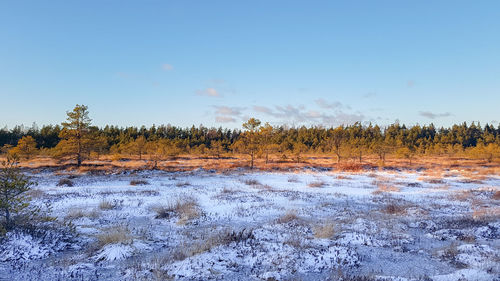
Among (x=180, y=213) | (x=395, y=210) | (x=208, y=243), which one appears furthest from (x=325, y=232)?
(x=180, y=213)

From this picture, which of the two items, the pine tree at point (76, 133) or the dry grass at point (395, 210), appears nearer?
the dry grass at point (395, 210)

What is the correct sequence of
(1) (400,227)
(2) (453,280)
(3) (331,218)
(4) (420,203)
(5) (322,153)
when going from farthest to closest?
1. (5) (322,153)
2. (4) (420,203)
3. (3) (331,218)
4. (1) (400,227)
5. (2) (453,280)

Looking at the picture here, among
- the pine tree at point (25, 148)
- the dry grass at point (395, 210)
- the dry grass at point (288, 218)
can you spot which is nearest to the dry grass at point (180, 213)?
the dry grass at point (288, 218)

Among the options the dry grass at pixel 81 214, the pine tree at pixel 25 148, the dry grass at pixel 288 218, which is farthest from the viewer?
the pine tree at pixel 25 148

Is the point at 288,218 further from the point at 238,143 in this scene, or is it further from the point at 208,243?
the point at 238,143

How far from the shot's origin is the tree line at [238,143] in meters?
36.0

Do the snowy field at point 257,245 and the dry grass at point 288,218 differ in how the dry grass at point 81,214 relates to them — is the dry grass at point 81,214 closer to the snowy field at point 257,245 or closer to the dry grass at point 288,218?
the snowy field at point 257,245

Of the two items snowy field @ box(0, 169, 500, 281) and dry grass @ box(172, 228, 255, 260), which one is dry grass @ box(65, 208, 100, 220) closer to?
snowy field @ box(0, 169, 500, 281)

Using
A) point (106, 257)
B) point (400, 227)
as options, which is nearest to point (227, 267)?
point (106, 257)

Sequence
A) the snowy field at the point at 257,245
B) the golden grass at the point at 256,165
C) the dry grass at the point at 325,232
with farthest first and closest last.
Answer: the golden grass at the point at 256,165 < the dry grass at the point at 325,232 < the snowy field at the point at 257,245

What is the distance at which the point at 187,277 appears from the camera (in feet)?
17.3

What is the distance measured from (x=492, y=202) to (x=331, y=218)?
10286mm

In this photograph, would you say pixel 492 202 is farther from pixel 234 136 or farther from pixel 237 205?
pixel 234 136

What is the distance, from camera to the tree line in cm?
3603
